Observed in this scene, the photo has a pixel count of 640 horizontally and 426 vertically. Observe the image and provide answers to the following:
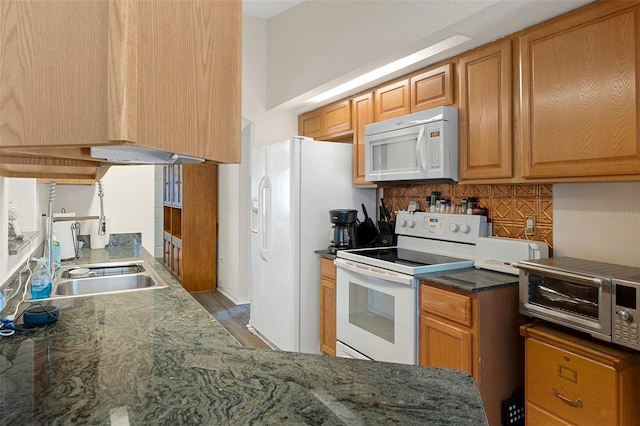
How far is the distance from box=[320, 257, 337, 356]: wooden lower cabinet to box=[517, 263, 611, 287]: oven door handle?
144 cm

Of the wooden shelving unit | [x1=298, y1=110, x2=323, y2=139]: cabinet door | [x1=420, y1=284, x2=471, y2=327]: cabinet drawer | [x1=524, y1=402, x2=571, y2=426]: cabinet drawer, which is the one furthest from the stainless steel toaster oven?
the wooden shelving unit

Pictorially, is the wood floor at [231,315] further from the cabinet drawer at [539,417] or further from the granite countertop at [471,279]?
the cabinet drawer at [539,417]

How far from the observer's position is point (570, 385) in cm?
169

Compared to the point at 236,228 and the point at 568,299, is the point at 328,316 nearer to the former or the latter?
the point at 568,299

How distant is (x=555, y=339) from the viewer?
5.77 ft

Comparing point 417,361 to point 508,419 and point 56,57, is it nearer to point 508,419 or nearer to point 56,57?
point 508,419

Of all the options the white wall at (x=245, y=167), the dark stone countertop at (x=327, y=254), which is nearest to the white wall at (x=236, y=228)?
the white wall at (x=245, y=167)

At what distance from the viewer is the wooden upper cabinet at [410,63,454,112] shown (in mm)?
2480

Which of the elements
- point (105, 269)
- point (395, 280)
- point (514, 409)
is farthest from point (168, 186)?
point (514, 409)

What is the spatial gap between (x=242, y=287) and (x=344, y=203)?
6.99 feet

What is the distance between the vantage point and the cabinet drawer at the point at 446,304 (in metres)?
1.97

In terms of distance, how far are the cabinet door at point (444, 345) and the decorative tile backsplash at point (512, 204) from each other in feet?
2.45

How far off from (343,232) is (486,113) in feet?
4.47

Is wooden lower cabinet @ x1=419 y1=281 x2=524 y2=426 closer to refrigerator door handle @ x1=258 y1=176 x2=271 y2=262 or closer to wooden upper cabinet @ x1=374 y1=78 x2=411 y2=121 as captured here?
wooden upper cabinet @ x1=374 y1=78 x2=411 y2=121
